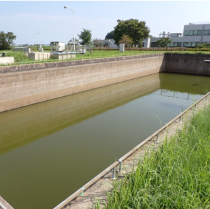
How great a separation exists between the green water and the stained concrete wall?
508 mm

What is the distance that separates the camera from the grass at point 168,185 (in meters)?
3.13

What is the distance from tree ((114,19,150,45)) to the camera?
40.7m

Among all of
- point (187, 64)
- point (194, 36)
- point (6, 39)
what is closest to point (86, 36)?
point (6, 39)

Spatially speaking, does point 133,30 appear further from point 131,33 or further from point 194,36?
point 194,36

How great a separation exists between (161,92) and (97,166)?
458 inches

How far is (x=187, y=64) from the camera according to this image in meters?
25.0

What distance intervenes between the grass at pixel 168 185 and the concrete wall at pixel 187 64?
879 inches

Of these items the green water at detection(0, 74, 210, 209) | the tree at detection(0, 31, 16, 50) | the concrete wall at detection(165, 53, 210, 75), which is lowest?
the green water at detection(0, 74, 210, 209)

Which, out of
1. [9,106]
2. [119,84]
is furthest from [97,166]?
[119,84]

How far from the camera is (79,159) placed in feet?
20.9

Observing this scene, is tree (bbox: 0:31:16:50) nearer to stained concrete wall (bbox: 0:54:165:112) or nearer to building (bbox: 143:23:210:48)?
stained concrete wall (bbox: 0:54:165:112)

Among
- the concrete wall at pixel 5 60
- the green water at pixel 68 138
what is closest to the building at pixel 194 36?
the green water at pixel 68 138

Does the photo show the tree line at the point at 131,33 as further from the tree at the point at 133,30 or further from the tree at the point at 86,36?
the tree at the point at 86,36

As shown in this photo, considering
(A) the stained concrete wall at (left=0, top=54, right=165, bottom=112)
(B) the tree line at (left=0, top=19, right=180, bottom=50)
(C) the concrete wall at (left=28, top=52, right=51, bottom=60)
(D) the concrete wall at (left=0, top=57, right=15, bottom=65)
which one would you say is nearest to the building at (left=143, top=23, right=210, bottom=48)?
(B) the tree line at (left=0, top=19, right=180, bottom=50)
